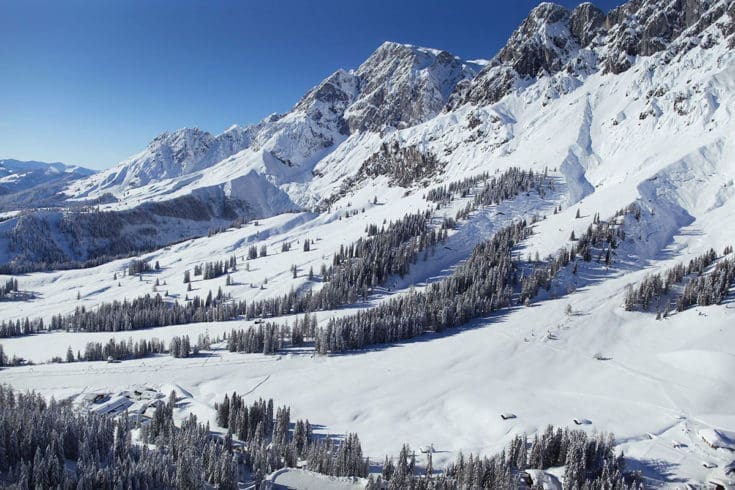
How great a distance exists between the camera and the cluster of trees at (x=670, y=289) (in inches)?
4422

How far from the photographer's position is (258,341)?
119938 millimetres

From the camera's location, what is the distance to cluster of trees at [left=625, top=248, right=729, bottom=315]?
368 feet

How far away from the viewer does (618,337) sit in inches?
4309

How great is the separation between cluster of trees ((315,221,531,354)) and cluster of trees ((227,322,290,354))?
1081 centimetres

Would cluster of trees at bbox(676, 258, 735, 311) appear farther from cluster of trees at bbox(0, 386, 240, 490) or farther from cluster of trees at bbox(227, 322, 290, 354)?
cluster of trees at bbox(0, 386, 240, 490)

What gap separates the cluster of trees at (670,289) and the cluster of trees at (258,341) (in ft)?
297

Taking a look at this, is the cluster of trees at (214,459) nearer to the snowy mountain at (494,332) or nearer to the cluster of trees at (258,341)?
the snowy mountain at (494,332)

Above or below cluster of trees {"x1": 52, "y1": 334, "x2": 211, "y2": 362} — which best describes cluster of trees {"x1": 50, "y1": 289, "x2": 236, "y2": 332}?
above

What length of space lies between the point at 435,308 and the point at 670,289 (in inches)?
2396

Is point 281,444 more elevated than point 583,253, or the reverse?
point 583,253

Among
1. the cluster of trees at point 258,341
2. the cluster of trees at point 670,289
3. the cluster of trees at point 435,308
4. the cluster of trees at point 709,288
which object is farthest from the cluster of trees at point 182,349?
the cluster of trees at point 709,288

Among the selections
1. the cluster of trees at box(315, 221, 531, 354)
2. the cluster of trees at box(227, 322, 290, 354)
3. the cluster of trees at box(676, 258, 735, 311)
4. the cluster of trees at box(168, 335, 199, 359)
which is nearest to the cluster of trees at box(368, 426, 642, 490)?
the cluster of trees at box(315, 221, 531, 354)

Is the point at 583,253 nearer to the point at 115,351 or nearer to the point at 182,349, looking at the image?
the point at 182,349

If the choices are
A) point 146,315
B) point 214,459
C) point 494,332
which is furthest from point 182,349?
point 494,332
